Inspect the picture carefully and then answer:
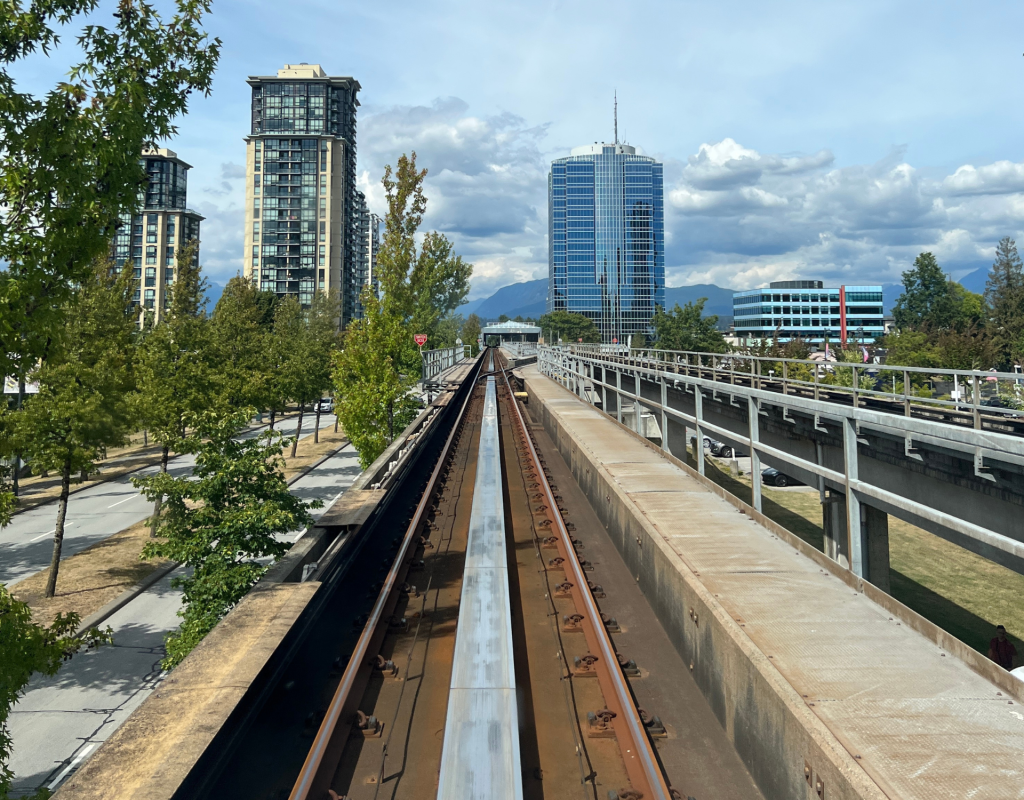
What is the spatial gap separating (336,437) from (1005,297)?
309 feet

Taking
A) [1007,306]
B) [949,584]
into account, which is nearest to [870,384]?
[949,584]

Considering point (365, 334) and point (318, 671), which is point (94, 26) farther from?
point (365, 334)

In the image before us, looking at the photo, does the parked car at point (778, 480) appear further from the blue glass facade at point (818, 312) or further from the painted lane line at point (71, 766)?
the blue glass facade at point (818, 312)

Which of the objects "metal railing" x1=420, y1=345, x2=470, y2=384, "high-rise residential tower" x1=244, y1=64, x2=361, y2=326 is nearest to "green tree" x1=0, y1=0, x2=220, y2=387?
"metal railing" x1=420, y1=345, x2=470, y2=384

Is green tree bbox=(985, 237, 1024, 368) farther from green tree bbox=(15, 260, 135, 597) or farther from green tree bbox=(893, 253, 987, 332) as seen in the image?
green tree bbox=(15, 260, 135, 597)

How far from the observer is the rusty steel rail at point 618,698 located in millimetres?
4406

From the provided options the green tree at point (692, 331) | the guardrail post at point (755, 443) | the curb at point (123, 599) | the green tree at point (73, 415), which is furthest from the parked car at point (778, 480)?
the green tree at point (73, 415)

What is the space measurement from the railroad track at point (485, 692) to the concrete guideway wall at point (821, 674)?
0.77 m

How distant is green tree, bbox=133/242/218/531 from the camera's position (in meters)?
20.9

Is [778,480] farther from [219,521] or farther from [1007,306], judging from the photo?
[1007,306]

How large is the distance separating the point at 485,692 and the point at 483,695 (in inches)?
2.2

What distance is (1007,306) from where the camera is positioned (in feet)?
291

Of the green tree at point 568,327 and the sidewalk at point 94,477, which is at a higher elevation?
the green tree at point 568,327

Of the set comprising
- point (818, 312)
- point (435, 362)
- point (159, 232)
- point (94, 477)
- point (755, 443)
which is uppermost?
point (159, 232)
